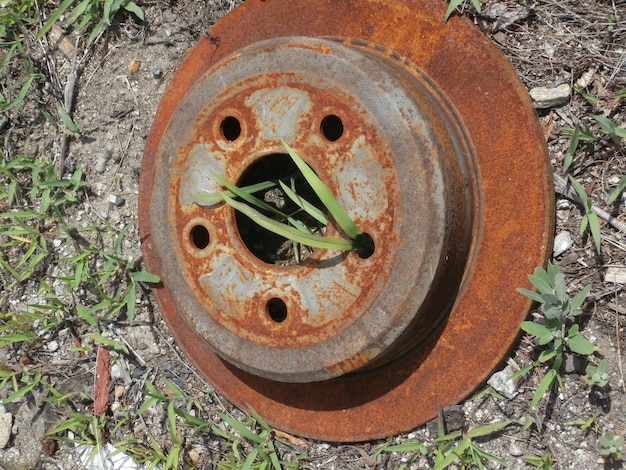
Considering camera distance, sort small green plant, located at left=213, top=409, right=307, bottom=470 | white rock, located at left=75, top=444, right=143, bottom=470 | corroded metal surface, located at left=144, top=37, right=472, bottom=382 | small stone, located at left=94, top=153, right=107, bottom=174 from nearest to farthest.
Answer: corroded metal surface, located at left=144, top=37, right=472, bottom=382
small green plant, located at left=213, top=409, right=307, bottom=470
white rock, located at left=75, top=444, right=143, bottom=470
small stone, located at left=94, top=153, right=107, bottom=174

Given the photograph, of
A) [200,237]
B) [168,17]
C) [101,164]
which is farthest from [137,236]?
[168,17]

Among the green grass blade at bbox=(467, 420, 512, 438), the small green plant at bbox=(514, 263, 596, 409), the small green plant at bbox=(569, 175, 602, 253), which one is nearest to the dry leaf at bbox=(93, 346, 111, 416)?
the green grass blade at bbox=(467, 420, 512, 438)

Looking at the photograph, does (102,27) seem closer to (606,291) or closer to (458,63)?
(458,63)

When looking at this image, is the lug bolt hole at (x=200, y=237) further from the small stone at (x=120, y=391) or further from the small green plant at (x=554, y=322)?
the small green plant at (x=554, y=322)

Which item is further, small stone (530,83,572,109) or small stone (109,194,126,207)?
small stone (109,194,126,207)

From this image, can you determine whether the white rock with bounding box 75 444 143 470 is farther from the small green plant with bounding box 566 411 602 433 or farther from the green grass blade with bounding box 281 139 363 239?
the small green plant with bounding box 566 411 602 433

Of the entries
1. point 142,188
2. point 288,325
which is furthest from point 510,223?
point 142,188
